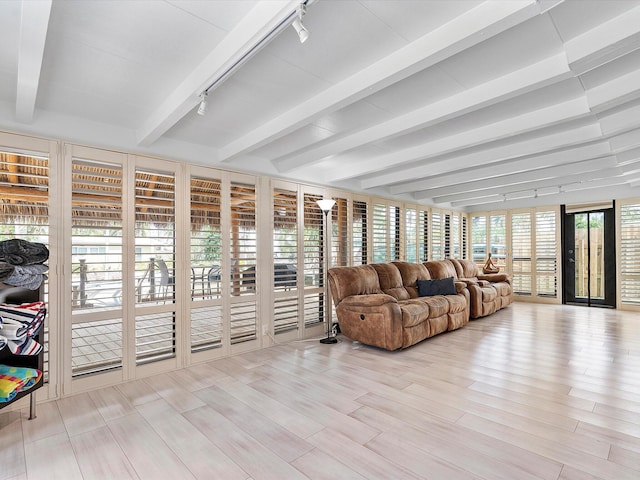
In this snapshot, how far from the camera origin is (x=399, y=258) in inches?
250

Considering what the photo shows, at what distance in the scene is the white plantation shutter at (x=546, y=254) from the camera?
24.2 ft

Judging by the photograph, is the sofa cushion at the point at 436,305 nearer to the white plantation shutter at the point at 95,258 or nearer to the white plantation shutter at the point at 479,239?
the white plantation shutter at the point at 95,258

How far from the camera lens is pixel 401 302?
4.70 meters

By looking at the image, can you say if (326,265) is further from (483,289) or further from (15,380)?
(15,380)

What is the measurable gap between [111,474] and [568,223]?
8.55 meters

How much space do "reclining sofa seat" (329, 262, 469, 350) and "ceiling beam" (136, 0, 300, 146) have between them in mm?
2814

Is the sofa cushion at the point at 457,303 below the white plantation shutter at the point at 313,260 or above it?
below

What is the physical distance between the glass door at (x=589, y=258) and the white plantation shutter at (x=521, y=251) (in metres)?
0.66

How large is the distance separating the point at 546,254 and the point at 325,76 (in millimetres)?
7152

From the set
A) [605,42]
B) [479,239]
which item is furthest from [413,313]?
[479,239]

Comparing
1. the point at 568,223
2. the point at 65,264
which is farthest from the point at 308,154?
the point at 568,223

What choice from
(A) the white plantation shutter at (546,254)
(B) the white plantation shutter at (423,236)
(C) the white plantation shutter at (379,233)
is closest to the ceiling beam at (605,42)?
(C) the white plantation shutter at (379,233)

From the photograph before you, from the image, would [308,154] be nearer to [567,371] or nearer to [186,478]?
[186,478]

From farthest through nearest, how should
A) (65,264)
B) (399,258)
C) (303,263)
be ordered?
(399,258) → (303,263) → (65,264)
